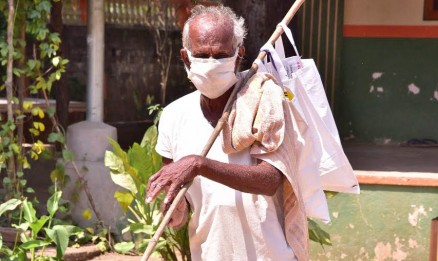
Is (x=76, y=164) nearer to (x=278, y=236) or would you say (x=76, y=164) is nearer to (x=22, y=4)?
(x=22, y=4)

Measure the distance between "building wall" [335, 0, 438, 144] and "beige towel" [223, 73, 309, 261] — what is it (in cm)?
653

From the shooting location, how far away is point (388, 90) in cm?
966

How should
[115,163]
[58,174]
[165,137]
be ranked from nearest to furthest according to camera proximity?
[165,137]
[115,163]
[58,174]

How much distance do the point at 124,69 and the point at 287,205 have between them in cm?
805

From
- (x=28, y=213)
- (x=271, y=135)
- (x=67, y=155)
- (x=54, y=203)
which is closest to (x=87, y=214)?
(x=67, y=155)

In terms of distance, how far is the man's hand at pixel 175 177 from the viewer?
2.96 meters

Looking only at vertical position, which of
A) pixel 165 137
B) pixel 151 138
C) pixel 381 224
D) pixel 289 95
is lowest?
pixel 381 224

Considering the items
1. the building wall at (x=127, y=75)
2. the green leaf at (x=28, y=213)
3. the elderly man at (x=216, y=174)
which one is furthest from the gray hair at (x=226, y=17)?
the building wall at (x=127, y=75)

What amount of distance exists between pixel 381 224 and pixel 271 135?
3.67 meters

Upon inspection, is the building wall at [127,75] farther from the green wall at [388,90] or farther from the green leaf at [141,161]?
the green leaf at [141,161]

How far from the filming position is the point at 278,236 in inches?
126

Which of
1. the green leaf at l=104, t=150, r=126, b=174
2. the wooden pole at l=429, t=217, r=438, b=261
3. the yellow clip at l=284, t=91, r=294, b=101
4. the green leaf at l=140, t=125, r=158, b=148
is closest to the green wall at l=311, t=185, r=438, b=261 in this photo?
the wooden pole at l=429, t=217, r=438, b=261

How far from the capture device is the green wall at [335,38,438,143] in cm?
959

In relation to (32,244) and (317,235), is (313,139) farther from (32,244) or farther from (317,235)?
(32,244)
